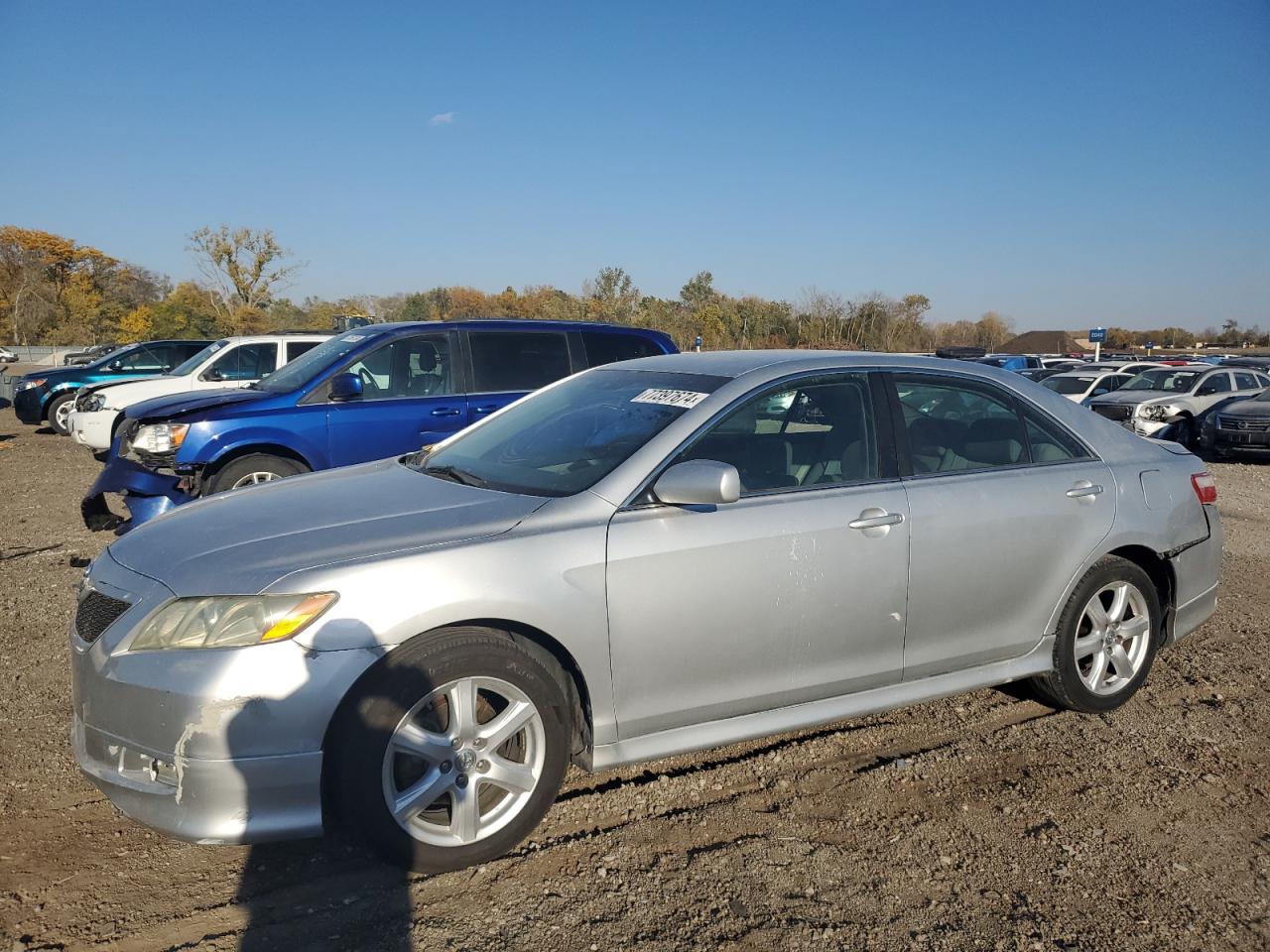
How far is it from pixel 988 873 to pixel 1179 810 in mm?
961

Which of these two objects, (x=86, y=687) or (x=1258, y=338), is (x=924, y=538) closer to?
(x=86, y=687)

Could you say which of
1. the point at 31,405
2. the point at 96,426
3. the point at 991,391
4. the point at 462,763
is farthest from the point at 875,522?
the point at 31,405

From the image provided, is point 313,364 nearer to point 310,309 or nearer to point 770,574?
point 770,574

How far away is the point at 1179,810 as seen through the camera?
3398mm

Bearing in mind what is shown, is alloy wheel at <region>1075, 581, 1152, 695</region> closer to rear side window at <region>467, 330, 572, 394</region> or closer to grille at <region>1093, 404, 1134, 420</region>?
rear side window at <region>467, 330, 572, 394</region>

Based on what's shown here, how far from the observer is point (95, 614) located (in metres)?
3.05

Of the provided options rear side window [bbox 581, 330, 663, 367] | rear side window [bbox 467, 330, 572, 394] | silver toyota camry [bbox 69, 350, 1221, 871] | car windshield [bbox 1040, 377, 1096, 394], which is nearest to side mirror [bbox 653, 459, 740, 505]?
silver toyota camry [bbox 69, 350, 1221, 871]

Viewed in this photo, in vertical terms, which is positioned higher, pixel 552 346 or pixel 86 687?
pixel 552 346

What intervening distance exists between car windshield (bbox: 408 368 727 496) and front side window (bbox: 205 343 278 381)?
945cm

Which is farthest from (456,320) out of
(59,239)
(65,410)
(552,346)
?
(59,239)

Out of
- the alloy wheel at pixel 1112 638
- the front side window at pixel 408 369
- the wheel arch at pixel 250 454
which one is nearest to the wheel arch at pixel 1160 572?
the alloy wheel at pixel 1112 638

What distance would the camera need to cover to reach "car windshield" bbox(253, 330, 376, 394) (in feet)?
24.9

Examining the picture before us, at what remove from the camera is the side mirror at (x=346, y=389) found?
24.0 ft

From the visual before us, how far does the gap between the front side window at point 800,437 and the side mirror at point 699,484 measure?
196mm
